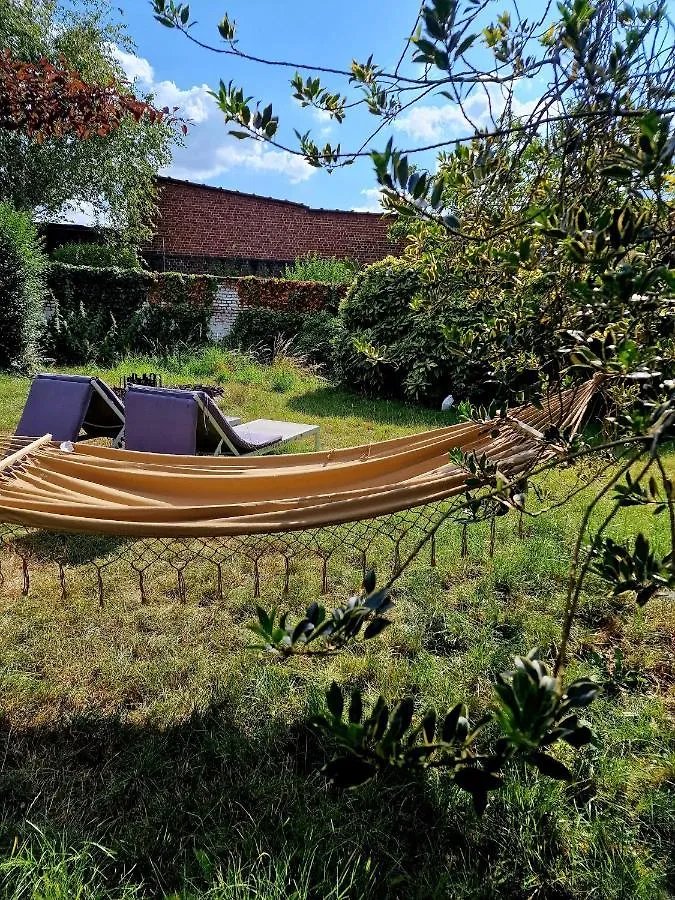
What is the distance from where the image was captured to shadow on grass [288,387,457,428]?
5.93 meters

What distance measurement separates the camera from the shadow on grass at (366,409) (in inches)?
233

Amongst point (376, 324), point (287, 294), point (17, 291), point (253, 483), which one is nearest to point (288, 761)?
point (253, 483)

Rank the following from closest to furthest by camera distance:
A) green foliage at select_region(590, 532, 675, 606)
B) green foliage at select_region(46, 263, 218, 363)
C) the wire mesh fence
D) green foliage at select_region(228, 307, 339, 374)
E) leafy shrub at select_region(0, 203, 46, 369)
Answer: green foliage at select_region(590, 532, 675, 606) < the wire mesh fence < leafy shrub at select_region(0, 203, 46, 369) < green foliage at select_region(228, 307, 339, 374) < green foliage at select_region(46, 263, 218, 363)

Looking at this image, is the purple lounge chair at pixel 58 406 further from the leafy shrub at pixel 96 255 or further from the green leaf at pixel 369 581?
the leafy shrub at pixel 96 255

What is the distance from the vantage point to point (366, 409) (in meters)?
6.43

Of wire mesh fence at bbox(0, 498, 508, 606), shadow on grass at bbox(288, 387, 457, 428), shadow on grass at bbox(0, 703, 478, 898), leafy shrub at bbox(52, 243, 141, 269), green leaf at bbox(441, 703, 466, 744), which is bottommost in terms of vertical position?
shadow on grass at bbox(0, 703, 478, 898)

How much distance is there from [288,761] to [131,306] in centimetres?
944

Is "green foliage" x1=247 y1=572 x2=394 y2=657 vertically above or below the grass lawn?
above

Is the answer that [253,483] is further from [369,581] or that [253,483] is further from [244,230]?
[244,230]

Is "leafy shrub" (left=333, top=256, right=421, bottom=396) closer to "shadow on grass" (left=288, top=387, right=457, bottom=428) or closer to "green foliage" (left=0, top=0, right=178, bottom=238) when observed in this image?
"shadow on grass" (left=288, top=387, right=457, bottom=428)

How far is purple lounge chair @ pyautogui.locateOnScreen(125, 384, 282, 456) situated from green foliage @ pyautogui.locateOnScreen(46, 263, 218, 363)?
6137 mm

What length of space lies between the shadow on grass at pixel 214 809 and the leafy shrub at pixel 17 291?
6586 millimetres

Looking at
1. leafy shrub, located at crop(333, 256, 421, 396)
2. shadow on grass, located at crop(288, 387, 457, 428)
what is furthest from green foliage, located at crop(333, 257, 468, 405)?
shadow on grass, located at crop(288, 387, 457, 428)

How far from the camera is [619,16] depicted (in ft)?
4.16
